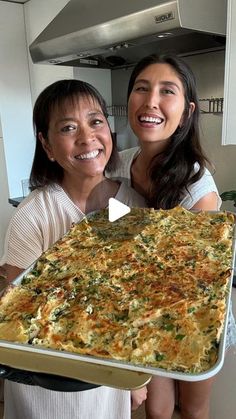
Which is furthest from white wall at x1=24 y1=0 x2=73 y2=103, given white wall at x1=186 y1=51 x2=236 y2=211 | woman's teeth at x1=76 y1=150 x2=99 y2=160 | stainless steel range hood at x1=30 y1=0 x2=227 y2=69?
woman's teeth at x1=76 y1=150 x2=99 y2=160

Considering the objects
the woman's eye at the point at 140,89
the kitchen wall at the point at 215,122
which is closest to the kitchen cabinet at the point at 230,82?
the kitchen wall at the point at 215,122

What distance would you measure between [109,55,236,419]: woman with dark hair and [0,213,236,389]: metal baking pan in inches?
22.3

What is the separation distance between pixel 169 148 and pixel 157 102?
169mm

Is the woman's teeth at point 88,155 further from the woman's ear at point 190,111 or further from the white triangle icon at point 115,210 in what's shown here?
the woman's ear at point 190,111

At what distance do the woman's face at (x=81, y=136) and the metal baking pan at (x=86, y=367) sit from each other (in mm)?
523

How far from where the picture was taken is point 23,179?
8.84 feet

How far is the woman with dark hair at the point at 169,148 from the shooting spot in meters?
1.05

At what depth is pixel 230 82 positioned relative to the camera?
1.47 meters

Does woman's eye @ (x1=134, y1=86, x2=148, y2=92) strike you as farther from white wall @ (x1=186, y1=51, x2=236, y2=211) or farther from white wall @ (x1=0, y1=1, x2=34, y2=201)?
white wall @ (x1=0, y1=1, x2=34, y2=201)

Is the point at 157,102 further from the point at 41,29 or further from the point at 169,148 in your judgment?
the point at 41,29

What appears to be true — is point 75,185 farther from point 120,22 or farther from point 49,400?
point 120,22

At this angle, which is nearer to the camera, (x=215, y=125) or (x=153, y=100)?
(x=153, y=100)

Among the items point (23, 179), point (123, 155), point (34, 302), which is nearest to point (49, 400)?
point (34, 302)

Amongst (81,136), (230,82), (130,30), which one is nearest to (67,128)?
(81,136)
